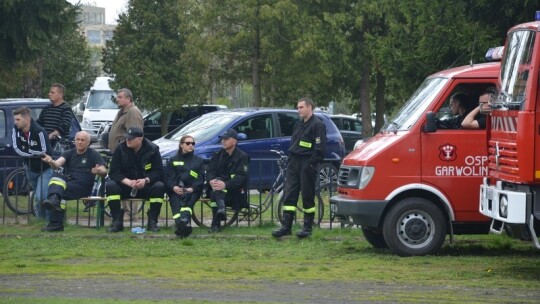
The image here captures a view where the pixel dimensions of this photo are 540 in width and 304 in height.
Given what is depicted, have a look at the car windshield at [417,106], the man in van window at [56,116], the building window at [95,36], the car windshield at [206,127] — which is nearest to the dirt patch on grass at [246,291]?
the car windshield at [417,106]

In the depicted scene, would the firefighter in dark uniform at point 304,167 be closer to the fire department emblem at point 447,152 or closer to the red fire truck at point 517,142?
the fire department emblem at point 447,152

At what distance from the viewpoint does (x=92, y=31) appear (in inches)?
7087

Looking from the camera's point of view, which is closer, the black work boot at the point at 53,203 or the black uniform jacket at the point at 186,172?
the black work boot at the point at 53,203

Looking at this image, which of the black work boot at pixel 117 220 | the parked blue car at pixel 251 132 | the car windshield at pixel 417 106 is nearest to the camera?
the car windshield at pixel 417 106

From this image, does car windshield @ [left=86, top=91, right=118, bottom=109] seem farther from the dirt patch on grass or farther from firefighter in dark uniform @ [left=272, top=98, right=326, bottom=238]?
the dirt patch on grass

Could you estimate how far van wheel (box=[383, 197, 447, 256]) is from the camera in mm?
14070

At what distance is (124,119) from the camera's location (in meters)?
17.9

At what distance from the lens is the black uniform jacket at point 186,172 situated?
661 inches

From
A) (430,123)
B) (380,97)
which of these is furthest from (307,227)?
(380,97)

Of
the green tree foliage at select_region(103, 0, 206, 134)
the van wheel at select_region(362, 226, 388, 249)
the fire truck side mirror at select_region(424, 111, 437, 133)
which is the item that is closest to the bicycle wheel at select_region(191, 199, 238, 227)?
the van wheel at select_region(362, 226, 388, 249)

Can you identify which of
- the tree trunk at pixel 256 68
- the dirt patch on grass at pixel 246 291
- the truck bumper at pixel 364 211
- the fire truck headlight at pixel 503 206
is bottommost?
the dirt patch on grass at pixel 246 291

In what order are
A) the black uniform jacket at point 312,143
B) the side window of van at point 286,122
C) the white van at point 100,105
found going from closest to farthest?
the black uniform jacket at point 312,143 < the side window of van at point 286,122 < the white van at point 100,105

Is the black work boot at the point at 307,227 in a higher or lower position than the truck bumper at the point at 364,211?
lower

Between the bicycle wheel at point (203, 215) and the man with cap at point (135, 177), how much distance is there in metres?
0.63
